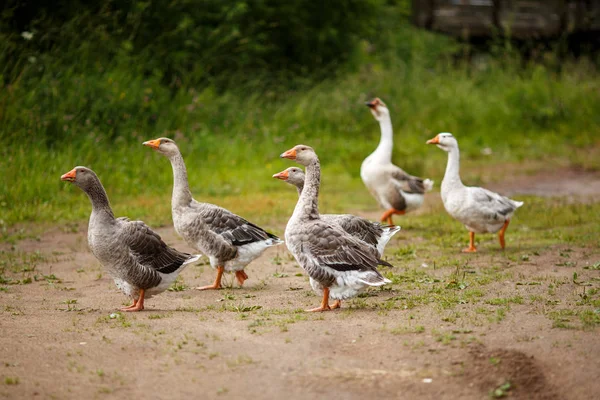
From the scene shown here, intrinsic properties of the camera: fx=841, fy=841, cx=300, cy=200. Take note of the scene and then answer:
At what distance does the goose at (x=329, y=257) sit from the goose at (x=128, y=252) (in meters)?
1.10

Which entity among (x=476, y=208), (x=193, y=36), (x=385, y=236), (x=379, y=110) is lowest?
(x=193, y=36)

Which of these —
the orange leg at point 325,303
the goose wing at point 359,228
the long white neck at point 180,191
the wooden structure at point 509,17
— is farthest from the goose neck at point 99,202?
the wooden structure at point 509,17

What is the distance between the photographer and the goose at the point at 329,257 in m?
6.96

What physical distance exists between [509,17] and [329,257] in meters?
18.0

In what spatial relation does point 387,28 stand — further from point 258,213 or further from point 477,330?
point 477,330

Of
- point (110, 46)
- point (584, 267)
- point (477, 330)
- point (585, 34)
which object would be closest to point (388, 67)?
point (585, 34)

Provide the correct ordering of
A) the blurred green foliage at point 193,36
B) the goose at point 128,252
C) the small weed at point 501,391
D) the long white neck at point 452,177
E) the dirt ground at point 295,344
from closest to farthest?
the small weed at point 501,391
the dirt ground at point 295,344
the goose at point 128,252
the long white neck at point 452,177
the blurred green foliage at point 193,36

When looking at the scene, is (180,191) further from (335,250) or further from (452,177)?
(452,177)

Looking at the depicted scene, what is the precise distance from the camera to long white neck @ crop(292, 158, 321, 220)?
7457 millimetres

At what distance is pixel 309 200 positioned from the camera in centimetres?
750

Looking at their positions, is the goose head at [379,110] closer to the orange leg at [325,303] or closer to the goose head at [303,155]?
the goose head at [303,155]

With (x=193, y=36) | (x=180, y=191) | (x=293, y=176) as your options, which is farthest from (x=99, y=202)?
(x=193, y=36)

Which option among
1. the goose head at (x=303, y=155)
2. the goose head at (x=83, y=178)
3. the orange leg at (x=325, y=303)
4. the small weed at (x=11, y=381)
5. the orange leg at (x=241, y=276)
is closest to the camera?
the small weed at (x=11, y=381)

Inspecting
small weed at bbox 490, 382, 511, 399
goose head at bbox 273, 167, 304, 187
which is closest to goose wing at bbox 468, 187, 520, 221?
goose head at bbox 273, 167, 304, 187
